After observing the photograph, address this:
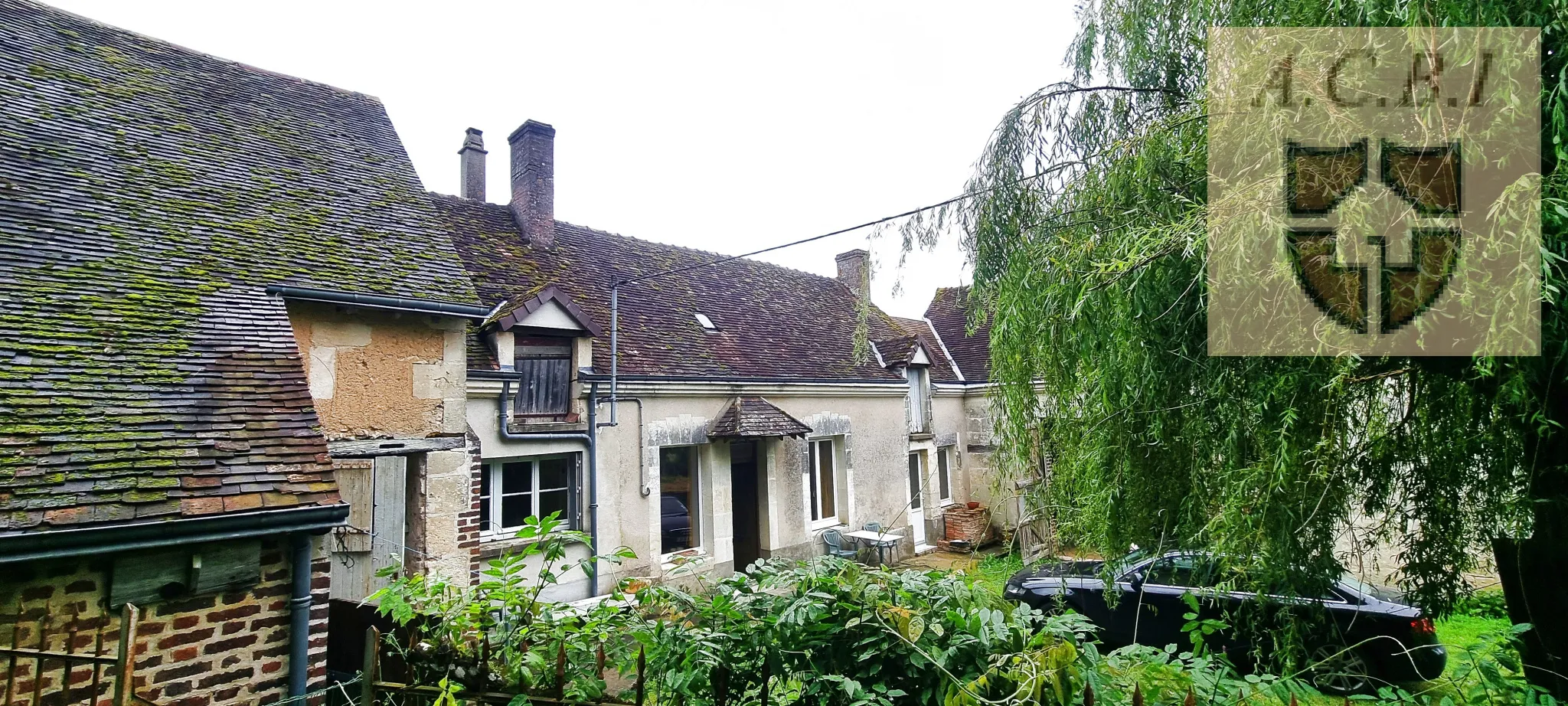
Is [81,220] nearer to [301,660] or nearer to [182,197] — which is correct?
[182,197]

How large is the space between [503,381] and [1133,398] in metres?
7.22

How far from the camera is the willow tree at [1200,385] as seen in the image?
8.45ft

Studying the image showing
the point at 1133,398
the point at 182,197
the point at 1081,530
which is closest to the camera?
the point at 1133,398

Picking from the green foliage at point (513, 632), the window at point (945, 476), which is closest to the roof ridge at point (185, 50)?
the green foliage at point (513, 632)

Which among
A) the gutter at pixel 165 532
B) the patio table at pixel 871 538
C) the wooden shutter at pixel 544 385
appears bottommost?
the patio table at pixel 871 538

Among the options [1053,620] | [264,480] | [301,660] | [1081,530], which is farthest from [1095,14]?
[301,660]

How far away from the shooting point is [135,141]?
6305mm

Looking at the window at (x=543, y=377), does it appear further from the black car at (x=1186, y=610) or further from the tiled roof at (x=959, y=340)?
the tiled roof at (x=959, y=340)

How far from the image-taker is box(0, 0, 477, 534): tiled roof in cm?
375

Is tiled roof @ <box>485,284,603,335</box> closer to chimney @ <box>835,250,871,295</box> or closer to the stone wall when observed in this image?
the stone wall

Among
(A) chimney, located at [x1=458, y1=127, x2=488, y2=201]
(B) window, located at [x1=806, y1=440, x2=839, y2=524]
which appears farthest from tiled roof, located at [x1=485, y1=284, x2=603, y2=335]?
(B) window, located at [x1=806, y1=440, x2=839, y2=524]

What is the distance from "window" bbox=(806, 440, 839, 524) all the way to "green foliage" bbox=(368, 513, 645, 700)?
30.3 ft

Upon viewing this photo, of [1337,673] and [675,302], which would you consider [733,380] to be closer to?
[675,302]

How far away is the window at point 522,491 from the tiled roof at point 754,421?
7.90 ft
